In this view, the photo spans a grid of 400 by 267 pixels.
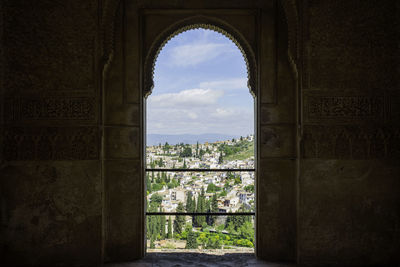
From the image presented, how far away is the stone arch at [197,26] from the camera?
4172mm

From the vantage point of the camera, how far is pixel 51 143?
378 cm

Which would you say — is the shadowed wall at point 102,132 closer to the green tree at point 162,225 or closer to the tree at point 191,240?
the green tree at point 162,225

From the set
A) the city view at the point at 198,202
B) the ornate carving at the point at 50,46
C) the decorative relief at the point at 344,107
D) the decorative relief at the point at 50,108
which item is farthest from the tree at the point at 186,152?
the decorative relief at the point at 344,107

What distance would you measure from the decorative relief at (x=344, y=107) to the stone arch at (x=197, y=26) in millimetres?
864

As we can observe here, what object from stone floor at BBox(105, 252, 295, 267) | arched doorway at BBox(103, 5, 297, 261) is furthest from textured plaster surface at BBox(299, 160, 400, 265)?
stone floor at BBox(105, 252, 295, 267)

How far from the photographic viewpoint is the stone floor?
390 cm

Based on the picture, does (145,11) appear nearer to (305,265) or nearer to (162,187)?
(162,187)

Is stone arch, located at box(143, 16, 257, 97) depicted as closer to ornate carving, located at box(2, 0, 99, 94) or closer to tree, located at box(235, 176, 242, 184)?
ornate carving, located at box(2, 0, 99, 94)

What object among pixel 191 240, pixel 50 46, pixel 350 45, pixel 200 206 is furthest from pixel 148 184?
pixel 350 45

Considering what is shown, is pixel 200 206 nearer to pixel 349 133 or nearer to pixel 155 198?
pixel 155 198

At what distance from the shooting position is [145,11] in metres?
4.16

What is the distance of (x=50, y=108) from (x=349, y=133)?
4.19 m

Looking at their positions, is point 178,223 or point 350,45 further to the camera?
point 178,223

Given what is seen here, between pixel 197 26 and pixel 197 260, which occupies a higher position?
pixel 197 26
